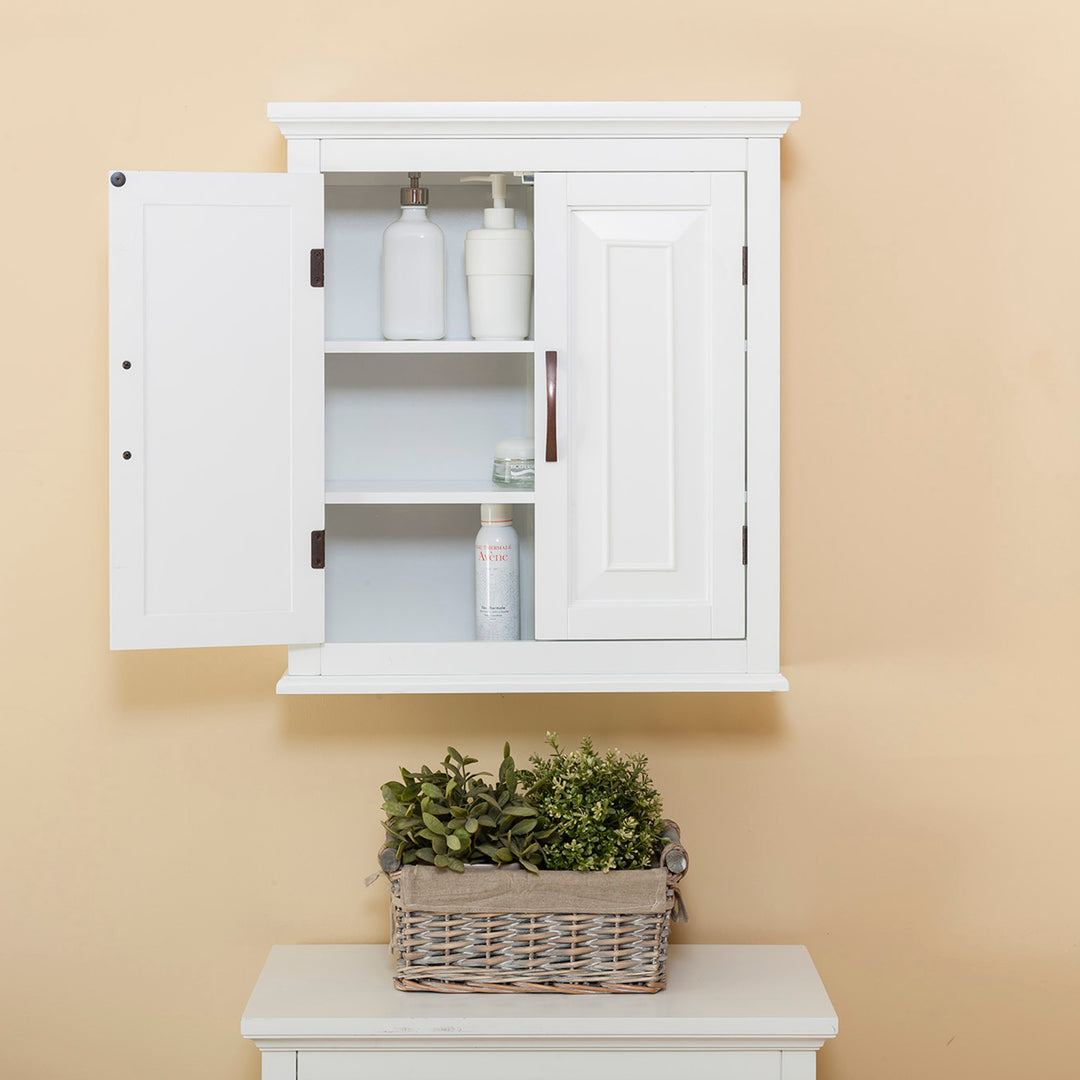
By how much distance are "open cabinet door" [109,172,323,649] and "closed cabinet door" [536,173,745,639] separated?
25 cm

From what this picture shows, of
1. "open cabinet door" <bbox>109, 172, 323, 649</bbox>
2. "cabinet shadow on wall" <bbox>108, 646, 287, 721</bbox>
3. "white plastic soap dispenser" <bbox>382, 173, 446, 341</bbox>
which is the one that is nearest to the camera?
"open cabinet door" <bbox>109, 172, 323, 649</bbox>

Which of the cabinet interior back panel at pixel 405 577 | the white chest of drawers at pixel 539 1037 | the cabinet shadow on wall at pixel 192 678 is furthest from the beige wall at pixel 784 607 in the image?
the white chest of drawers at pixel 539 1037

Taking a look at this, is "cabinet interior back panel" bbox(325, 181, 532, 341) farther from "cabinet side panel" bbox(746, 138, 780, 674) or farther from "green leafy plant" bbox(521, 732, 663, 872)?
"green leafy plant" bbox(521, 732, 663, 872)

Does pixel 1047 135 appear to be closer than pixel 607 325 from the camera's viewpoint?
No

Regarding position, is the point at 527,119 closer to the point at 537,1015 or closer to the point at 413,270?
the point at 413,270

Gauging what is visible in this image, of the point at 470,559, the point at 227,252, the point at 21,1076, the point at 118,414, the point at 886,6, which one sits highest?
the point at 886,6

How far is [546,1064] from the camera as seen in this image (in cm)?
110

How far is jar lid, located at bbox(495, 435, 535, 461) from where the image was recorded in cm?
119

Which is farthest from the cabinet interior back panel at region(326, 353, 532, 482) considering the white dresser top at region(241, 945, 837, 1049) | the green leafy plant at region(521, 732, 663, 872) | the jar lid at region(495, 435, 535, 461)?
the white dresser top at region(241, 945, 837, 1049)

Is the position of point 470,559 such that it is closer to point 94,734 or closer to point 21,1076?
point 94,734

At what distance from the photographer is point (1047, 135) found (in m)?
1.29

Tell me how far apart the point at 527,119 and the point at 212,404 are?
0.44 m

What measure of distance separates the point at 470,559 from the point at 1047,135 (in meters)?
0.86

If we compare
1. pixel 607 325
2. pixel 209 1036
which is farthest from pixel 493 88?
pixel 209 1036
